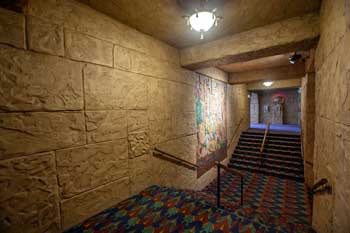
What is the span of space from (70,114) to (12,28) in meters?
0.82

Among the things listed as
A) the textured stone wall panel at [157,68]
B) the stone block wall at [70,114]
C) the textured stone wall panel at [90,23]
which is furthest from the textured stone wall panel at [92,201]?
the textured stone wall panel at [90,23]

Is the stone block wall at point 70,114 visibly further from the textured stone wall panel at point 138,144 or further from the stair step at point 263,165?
the stair step at point 263,165

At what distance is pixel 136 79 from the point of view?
214 cm

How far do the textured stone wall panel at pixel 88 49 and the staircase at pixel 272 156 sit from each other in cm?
553

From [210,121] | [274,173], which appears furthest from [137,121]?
[274,173]

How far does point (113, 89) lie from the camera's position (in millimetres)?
1854

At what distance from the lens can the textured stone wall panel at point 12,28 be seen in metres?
1.16

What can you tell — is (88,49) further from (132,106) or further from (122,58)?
(132,106)

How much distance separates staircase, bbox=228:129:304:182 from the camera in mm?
4672

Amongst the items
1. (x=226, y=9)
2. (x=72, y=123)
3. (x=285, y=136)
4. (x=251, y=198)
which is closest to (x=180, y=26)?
(x=226, y=9)

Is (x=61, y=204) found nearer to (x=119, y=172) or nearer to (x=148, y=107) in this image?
(x=119, y=172)

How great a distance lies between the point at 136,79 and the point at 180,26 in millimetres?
1002

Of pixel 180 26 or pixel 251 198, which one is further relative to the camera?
pixel 251 198

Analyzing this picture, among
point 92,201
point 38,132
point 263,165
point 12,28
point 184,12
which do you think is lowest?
point 263,165
